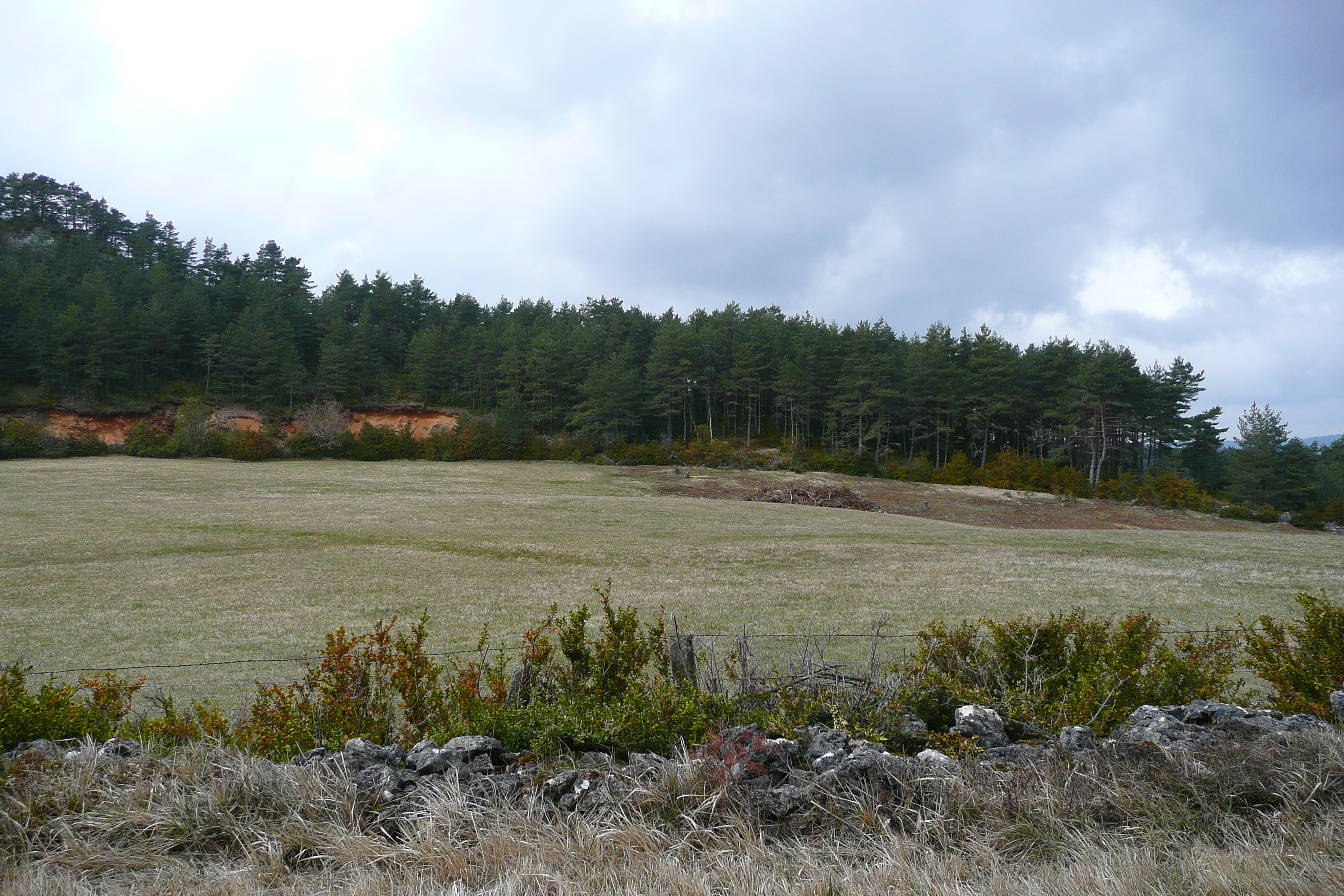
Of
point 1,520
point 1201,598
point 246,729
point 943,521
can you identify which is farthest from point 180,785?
point 943,521

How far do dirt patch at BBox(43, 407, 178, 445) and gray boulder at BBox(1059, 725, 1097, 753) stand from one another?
74736 millimetres

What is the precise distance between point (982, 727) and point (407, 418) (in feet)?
242

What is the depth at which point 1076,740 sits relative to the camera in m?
4.63

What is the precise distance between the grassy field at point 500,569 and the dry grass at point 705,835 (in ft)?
22.6

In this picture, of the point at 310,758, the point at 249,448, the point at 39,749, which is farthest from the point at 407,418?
the point at 310,758

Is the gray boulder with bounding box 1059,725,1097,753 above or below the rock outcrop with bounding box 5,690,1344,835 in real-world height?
above

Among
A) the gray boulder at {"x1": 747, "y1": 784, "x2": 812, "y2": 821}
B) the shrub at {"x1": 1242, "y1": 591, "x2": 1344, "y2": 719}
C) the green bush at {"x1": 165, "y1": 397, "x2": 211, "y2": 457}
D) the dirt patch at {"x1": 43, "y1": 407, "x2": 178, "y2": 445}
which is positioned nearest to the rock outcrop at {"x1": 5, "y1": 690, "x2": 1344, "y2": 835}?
the gray boulder at {"x1": 747, "y1": 784, "x2": 812, "y2": 821}

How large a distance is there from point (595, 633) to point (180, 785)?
924 cm

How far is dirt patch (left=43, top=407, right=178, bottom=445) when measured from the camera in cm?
5859

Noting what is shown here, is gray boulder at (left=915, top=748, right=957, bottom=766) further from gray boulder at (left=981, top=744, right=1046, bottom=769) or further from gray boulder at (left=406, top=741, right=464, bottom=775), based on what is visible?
gray boulder at (left=406, top=741, right=464, bottom=775)

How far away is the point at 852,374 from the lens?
65.9 m

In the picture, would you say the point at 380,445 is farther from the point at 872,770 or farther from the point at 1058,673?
the point at 872,770

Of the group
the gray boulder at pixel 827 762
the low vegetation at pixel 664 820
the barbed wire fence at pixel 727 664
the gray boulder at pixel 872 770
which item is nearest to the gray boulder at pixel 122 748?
the low vegetation at pixel 664 820

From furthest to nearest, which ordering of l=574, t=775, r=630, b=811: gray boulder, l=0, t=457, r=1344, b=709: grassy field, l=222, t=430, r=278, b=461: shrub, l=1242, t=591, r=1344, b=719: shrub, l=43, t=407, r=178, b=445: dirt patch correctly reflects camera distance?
1. l=43, t=407, r=178, b=445: dirt patch
2. l=222, t=430, r=278, b=461: shrub
3. l=0, t=457, r=1344, b=709: grassy field
4. l=1242, t=591, r=1344, b=719: shrub
5. l=574, t=775, r=630, b=811: gray boulder
